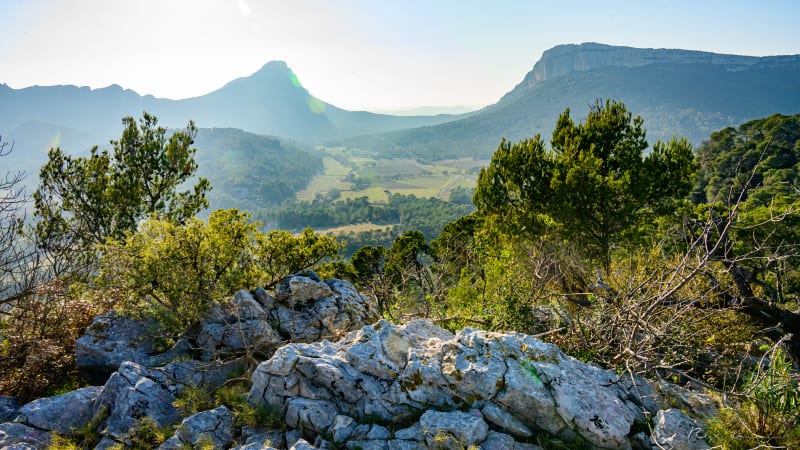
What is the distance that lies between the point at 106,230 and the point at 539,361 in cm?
1529

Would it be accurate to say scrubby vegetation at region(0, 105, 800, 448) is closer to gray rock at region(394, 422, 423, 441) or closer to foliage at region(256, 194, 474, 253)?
gray rock at region(394, 422, 423, 441)

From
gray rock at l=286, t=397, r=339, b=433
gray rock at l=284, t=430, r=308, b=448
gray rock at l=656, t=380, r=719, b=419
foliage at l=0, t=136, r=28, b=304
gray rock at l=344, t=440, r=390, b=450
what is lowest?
gray rock at l=656, t=380, r=719, b=419

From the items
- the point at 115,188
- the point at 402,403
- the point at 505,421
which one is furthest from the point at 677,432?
the point at 115,188

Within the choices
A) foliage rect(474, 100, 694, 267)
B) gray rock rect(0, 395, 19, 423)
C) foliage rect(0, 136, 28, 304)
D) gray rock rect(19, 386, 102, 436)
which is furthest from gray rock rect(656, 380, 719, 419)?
foliage rect(0, 136, 28, 304)

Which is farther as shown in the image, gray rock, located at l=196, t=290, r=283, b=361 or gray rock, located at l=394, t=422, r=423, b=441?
gray rock, located at l=196, t=290, r=283, b=361

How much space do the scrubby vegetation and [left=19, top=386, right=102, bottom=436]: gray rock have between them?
1.44 m

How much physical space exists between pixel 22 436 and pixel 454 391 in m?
6.11

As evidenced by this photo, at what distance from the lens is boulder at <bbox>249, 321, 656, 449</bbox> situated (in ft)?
14.9

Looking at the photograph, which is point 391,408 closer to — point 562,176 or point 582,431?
point 582,431

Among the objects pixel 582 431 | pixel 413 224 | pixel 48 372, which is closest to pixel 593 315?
pixel 582 431

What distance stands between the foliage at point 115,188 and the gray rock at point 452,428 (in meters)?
11.2

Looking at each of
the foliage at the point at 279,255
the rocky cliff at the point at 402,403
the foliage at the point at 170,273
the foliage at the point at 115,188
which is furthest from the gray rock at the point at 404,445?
the foliage at the point at 115,188

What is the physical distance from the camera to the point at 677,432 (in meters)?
4.44

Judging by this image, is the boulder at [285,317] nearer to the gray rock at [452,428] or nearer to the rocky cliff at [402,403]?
the rocky cliff at [402,403]
